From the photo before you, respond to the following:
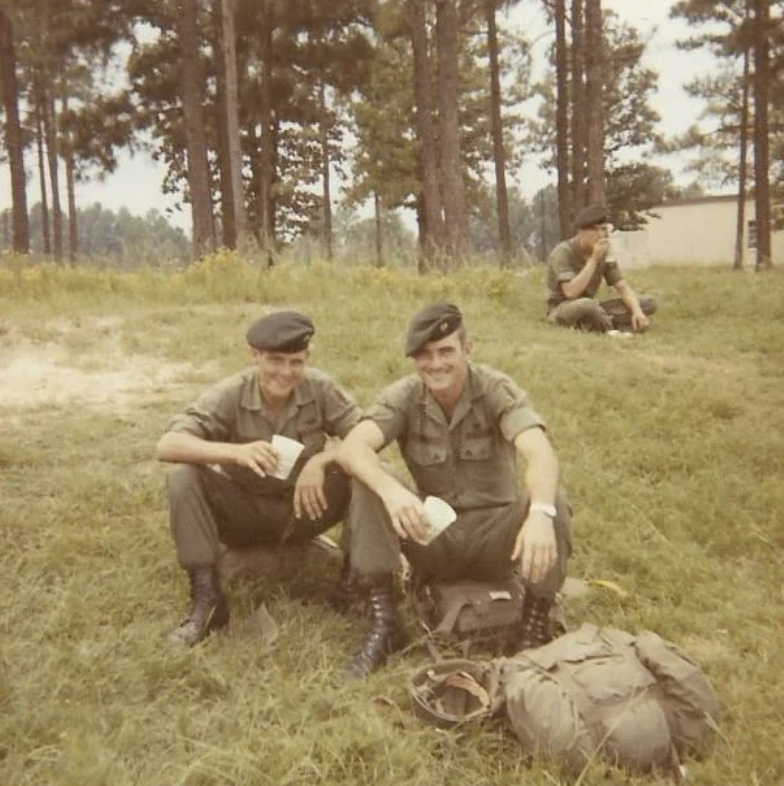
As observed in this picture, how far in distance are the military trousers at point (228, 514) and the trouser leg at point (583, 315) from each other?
529 cm

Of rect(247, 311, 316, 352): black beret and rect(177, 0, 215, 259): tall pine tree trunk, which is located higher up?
rect(177, 0, 215, 259): tall pine tree trunk

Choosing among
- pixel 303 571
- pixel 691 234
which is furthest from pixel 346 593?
pixel 691 234

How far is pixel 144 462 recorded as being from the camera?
5582 millimetres

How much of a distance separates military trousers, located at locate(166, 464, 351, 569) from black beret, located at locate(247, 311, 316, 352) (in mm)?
564

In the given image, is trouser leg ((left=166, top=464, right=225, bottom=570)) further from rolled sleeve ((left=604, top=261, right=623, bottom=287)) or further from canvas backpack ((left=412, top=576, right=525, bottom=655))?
rolled sleeve ((left=604, top=261, right=623, bottom=287))

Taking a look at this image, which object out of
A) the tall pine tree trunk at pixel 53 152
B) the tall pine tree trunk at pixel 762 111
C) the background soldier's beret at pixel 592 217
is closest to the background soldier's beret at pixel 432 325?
the background soldier's beret at pixel 592 217

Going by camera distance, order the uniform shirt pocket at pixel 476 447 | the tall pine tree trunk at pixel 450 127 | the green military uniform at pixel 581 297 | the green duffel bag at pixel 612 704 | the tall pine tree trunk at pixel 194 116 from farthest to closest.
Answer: the tall pine tree trunk at pixel 194 116
the tall pine tree trunk at pixel 450 127
the green military uniform at pixel 581 297
the uniform shirt pocket at pixel 476 447
the green duffel bag at pixel 612 704

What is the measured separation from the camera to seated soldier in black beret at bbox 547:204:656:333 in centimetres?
853

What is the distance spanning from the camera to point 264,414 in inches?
158

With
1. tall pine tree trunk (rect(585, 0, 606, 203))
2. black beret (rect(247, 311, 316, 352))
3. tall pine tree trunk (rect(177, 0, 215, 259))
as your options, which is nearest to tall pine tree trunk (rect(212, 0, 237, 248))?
tall pine tree trunk (rect(177, 0, 215, 259))

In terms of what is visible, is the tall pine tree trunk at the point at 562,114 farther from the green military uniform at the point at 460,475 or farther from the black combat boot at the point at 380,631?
the black combat boot at the point at 380,631

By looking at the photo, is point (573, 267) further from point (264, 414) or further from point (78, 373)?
point (264, 414)

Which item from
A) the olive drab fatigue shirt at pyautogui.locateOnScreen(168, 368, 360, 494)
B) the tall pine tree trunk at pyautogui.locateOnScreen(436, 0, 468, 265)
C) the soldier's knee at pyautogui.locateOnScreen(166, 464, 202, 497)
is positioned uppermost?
the tall pine tree trunk at pyautogui.locateOnScreen(436, 0, 468, 265)

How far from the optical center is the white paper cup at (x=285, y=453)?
3.65 meters
